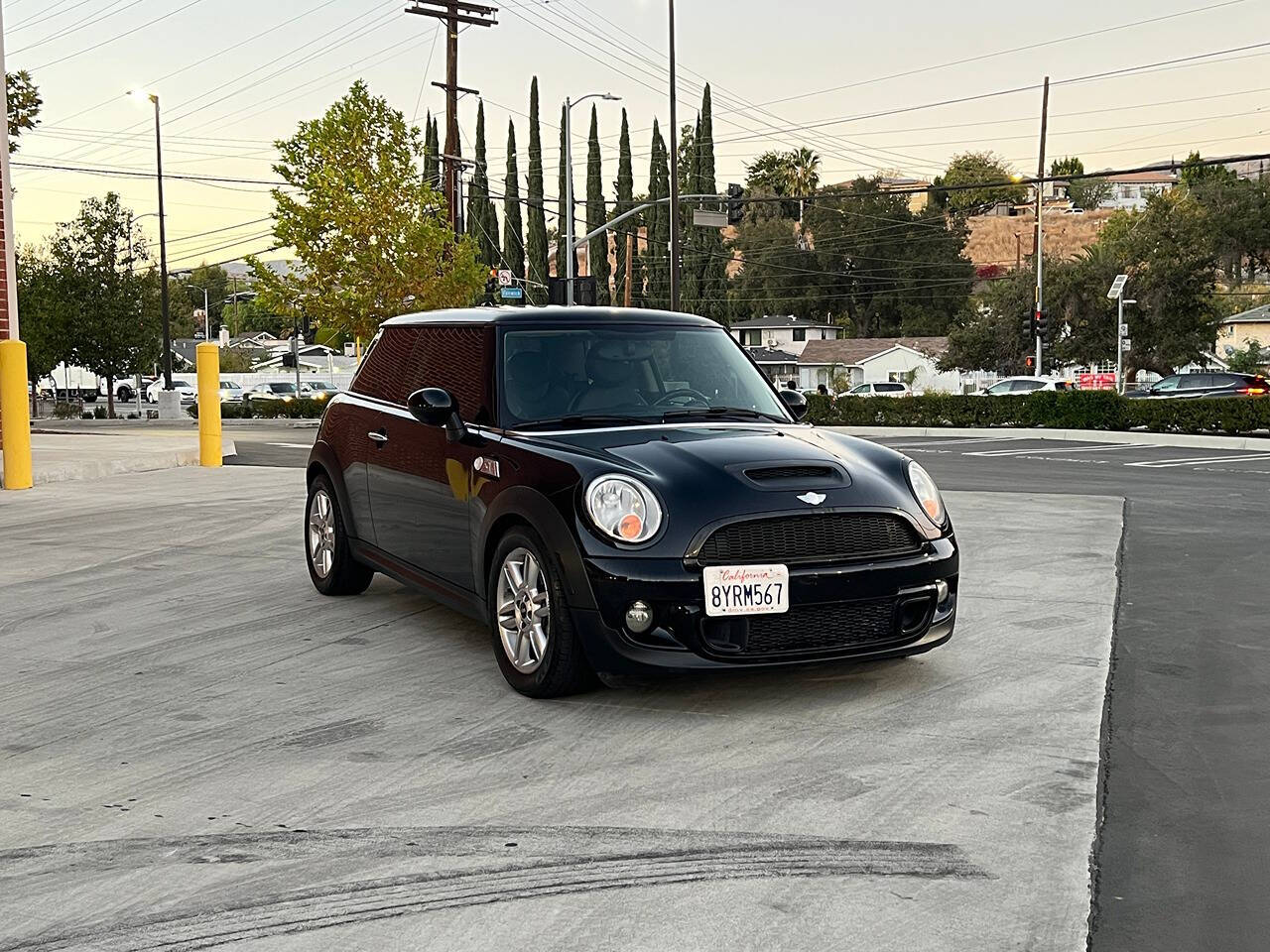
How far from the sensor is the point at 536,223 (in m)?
91.2

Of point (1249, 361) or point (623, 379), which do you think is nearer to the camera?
point (623, 379)

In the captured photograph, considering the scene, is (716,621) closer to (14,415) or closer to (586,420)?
(586,420)

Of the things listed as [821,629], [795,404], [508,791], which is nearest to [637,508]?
[821,629]

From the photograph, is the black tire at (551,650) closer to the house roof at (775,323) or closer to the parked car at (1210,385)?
the parked car at (1210,385)

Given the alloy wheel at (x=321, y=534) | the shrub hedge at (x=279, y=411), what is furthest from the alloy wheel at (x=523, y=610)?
the shrub hedge at (x=279, y=411)

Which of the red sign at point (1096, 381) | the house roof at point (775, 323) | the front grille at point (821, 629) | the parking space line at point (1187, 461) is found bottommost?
the parking space line at point (1187, 461)

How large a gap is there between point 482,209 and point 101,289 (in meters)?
43.5

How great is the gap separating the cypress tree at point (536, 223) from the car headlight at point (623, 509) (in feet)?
257

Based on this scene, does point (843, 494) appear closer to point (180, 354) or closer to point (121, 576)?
point (121, 576)

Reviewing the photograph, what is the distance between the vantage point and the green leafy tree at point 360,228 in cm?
4181

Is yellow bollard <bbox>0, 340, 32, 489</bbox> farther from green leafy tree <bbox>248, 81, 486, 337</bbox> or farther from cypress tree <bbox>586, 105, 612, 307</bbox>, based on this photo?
cypress tree <bbox>586, 105, 612, 307</bbox>

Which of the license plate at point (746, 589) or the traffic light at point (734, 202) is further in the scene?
the traffic light at point (734, 202)

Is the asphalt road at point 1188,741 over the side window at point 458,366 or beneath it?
beneath

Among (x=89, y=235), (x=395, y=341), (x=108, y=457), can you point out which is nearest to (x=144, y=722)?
(x=395, y=341)
